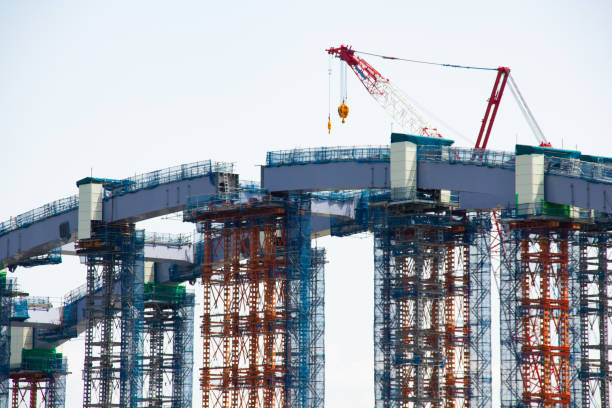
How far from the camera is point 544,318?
95.4 m

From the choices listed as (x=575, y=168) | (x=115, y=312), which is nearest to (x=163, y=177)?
(x=115, y=312)

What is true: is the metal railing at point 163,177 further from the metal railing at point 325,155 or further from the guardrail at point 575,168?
the guardrail at point 575,168

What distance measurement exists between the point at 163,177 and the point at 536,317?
3557 cm

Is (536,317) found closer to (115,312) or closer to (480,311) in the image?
(480,311)

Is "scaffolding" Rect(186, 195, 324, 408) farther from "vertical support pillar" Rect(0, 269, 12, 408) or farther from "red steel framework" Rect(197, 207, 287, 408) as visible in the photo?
"vertical support pillar" Rect(0, 269, 12, 408)

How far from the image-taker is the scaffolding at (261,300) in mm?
105562

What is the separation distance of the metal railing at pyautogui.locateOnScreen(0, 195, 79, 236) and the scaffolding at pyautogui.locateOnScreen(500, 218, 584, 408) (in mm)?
43918

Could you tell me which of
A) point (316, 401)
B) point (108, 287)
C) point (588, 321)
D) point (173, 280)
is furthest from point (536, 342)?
point (173, 280)

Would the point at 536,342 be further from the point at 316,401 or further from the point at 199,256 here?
the point at 199,256

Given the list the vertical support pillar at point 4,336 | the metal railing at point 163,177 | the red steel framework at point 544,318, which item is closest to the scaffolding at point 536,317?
the red steel framework at point 544,318

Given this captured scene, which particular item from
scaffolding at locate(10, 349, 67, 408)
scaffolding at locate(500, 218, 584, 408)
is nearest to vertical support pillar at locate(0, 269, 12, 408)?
scaffolding at locate(10, 349, 67, 408)

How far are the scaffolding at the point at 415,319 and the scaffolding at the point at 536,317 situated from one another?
797 centimetres

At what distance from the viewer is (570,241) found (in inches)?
3826

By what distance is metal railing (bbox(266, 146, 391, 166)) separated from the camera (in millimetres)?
102438
